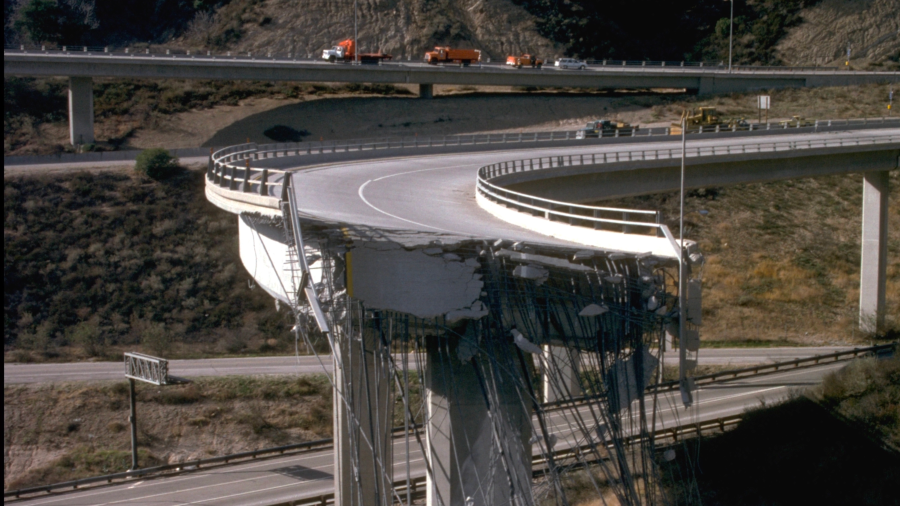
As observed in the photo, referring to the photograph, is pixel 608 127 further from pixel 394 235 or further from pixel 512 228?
pixel 394 235

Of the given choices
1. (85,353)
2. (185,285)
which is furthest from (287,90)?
(85,353)

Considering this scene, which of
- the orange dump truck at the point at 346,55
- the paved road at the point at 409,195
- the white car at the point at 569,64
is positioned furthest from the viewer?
the white car at the point at 569,64

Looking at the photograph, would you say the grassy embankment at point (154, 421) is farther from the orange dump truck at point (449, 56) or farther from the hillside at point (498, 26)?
the hillside at point (498, 26)

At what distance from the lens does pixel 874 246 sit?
133ft

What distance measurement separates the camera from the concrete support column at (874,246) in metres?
39.9

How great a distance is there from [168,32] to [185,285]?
5476 cm

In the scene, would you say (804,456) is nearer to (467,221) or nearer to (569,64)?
(467,221)

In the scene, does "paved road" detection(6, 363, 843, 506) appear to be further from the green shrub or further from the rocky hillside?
the rocky hillside

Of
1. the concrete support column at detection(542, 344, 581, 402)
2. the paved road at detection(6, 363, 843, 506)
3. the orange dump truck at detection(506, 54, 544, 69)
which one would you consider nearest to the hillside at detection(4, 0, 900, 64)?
the orange dump truck at detection(506, 54, 544, 69)

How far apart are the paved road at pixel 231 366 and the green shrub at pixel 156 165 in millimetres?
17194

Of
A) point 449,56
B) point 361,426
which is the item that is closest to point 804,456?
point 361,426

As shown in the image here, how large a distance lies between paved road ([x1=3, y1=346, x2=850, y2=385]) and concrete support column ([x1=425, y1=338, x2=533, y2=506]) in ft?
51.4

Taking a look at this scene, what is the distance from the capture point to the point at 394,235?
13859mm

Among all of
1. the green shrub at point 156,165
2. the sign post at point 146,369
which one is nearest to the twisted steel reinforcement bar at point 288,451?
the sign post at point 146,369
